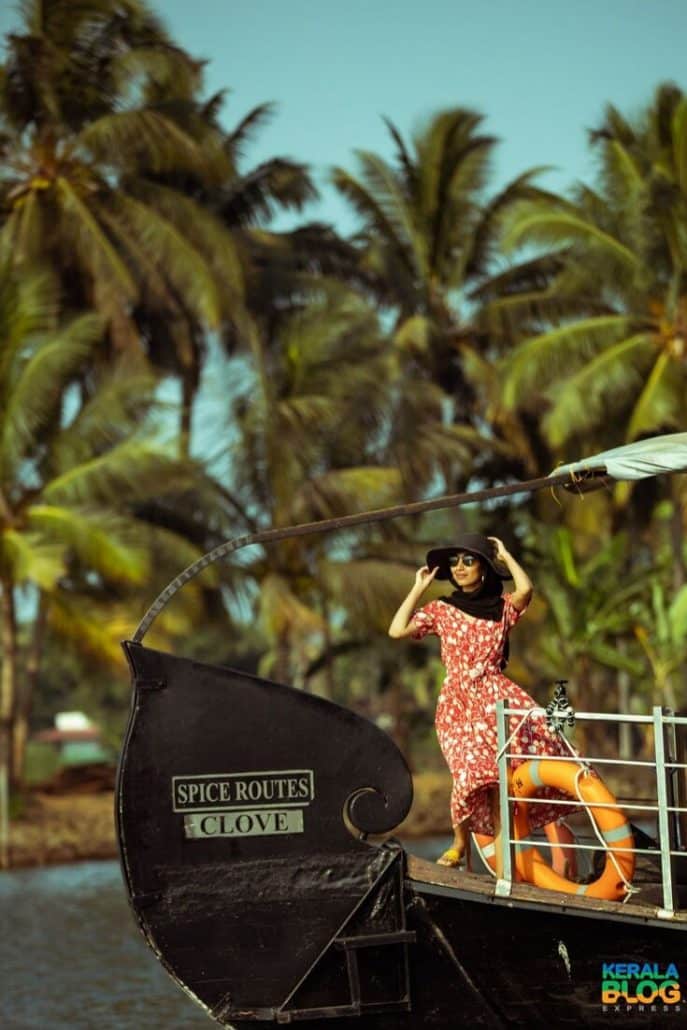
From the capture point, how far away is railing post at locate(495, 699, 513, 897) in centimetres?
579

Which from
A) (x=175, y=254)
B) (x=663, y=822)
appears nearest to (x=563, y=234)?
(x=175, y=254)

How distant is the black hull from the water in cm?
439

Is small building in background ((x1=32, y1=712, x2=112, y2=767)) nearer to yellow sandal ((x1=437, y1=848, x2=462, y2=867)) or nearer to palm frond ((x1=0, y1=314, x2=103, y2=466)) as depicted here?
palm frond ((x1=0, y1=314, x2=103, y2=466))

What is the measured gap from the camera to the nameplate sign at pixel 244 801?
573cm

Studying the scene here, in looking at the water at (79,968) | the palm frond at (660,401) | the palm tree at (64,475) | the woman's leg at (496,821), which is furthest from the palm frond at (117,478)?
the woman's leg at (496,821)

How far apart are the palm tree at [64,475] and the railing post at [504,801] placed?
48.8 ft

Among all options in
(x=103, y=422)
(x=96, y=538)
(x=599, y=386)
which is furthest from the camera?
(x=599, y=386)

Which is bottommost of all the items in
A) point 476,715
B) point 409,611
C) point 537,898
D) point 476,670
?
point 537,898

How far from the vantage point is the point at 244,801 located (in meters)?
5.75

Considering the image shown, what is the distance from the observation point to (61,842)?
72.8ft

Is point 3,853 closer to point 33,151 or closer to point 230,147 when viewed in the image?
point 33,151

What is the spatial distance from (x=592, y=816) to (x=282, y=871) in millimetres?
1207

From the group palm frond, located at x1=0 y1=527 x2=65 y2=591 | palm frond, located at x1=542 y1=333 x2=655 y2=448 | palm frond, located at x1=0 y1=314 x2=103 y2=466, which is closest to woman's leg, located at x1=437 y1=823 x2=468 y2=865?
palm frond, located at x1=0 y1=527 x2=65 y2=591

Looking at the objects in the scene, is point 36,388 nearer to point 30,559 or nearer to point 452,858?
point 30,559
